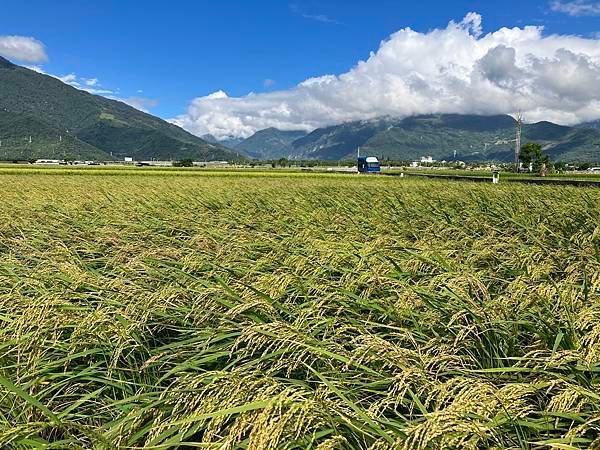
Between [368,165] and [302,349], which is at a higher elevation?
[368,165]

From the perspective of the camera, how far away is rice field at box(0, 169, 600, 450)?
2.34 m

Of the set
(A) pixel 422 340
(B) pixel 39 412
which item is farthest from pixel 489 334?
(B) pixel 39 412

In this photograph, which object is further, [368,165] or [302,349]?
[368,165]

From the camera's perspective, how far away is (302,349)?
10.2 feet

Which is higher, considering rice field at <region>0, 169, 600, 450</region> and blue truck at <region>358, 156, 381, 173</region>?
blue truck at <region>358, 156, 381, 173</region>

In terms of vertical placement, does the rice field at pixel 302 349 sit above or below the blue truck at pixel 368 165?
below

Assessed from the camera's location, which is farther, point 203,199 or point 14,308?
point 203,199

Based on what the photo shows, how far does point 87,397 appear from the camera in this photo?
10.2ft

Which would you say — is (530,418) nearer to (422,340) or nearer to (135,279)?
(422,340)

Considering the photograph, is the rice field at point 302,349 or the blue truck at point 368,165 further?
the blue truck at point 368,165

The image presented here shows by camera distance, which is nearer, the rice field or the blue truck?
the rice field

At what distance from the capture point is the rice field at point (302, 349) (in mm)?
2338

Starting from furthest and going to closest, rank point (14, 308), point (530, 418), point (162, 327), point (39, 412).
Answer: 1. point (14, 308)
2. point (162, 327)
3. point (39, 412)
4. point (530, 418)

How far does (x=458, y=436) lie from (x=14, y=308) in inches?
162
